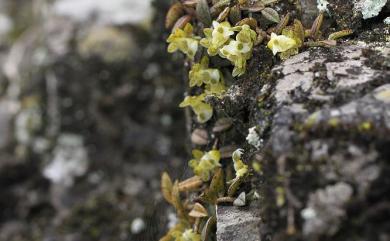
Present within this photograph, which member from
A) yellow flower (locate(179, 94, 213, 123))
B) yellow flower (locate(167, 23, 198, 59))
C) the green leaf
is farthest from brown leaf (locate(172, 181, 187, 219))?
the green leaf

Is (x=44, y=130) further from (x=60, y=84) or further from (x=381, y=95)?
(x=381, y=95)

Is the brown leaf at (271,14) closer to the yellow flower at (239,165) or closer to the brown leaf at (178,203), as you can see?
the yellow flower at (239,165)

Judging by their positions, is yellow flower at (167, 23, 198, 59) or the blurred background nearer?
yellow flower at (167, 23, 198, 59)

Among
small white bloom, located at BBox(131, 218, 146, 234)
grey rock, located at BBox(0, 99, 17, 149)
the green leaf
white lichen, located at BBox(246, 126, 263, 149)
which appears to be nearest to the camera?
white lichen, located at BBox(246, 126, 263, 149)

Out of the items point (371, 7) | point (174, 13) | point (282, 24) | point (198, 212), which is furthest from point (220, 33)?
point (198, 212)

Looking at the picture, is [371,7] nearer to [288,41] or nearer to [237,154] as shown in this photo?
[288,41]

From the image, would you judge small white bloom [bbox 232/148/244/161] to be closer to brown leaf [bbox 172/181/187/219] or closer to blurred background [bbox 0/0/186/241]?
brown leaf [bbox 172/181/187/219]

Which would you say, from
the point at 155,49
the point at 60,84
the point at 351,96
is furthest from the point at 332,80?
the point at 60,84
